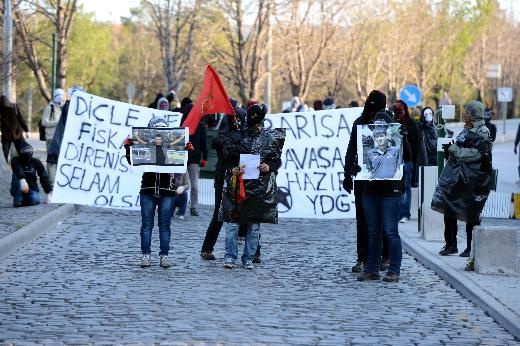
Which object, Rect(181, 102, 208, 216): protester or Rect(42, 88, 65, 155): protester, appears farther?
Rect(42, 88, 65, 155): protester

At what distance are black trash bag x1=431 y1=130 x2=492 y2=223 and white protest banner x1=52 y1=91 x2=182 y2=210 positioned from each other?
220 inches

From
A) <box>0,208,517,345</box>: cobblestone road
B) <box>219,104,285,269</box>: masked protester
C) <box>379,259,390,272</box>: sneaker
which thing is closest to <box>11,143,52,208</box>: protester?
<box>0,208,517,345</box>: cobblestone road

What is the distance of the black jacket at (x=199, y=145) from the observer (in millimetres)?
18203

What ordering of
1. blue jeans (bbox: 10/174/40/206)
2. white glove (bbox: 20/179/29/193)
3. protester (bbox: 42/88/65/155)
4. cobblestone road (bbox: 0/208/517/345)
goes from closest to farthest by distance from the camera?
cobblestone road (bbox: 0/208/517/345) → white glove (bbox: 20/179/29/193) → blue jeans (bbox: 10/174/40/206) → protester (bbox: 42/88/65/155)

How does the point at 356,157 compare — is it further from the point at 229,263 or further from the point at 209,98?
the point at 209,98

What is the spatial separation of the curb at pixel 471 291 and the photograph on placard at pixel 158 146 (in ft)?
9.26

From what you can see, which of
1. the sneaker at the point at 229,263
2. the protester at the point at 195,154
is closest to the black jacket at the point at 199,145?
the protester at the point at 195,154

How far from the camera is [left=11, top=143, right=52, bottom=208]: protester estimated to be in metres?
18.7

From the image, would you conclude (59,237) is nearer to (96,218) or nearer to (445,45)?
(96,218)

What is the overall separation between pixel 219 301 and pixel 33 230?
5462mm

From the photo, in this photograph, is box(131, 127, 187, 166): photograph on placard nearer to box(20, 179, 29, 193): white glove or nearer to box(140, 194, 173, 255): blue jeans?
box(140, 194, 173, 255): blue jeans

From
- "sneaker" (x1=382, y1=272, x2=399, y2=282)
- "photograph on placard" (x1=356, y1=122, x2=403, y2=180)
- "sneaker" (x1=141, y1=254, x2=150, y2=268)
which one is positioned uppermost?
"photograph on placard" (x1=356, y1=122, x2=403, y2=180)

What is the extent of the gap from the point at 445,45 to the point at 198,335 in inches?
2805

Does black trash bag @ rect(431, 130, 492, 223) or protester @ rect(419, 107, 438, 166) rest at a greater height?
protester @ rect(419, 107, 438, 166)
